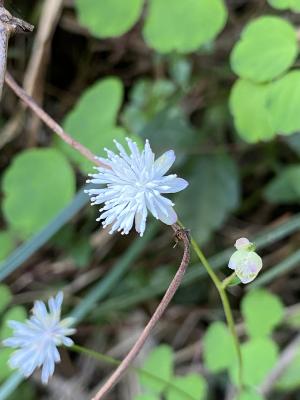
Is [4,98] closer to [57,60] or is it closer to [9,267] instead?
[57,60]

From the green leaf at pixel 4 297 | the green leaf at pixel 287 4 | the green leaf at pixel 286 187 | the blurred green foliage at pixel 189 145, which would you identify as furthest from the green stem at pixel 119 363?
the green leaf at pixel 287 4

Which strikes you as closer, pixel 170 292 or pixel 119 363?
pixel 170 292

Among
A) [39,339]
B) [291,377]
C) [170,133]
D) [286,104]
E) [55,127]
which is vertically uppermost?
[170,133]

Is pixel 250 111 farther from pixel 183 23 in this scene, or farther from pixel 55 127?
pixel 55 127

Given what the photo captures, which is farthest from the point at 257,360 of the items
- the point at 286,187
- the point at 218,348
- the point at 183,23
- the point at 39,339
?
the point at 183,23

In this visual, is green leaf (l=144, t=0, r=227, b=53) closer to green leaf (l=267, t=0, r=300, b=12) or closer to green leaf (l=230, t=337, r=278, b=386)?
green leaf (l=267, t=0, r=300, b=12)

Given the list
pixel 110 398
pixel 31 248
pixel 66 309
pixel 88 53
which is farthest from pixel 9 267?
pixel 88 53
